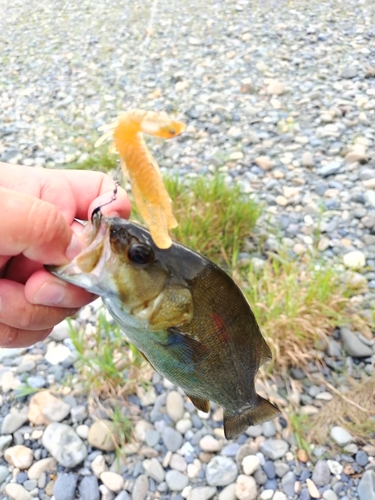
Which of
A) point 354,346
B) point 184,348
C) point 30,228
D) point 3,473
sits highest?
point 30,228

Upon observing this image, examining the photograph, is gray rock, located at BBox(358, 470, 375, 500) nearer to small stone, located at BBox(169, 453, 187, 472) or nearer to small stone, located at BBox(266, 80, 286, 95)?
small stone, located at BBox(169, 453, 187, 472)

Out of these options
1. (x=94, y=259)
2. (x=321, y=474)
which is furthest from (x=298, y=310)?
(x=94, y=259)

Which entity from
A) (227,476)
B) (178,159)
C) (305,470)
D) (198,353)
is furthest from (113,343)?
(178,159)

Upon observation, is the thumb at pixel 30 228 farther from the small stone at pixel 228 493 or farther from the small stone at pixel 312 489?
the small stone at pixel 312 489

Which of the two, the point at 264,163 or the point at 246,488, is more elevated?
the point at 264,163

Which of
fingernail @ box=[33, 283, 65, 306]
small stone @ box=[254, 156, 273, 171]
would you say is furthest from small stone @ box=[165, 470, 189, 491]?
small stone @ box=[254, 156, 273, 171]

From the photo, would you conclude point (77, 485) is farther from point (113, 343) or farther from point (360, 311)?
Answer: point (360, 311)

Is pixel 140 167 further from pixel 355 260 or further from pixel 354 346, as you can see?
pixel 355 260

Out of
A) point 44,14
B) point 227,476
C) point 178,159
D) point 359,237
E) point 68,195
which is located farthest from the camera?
point 44,14
